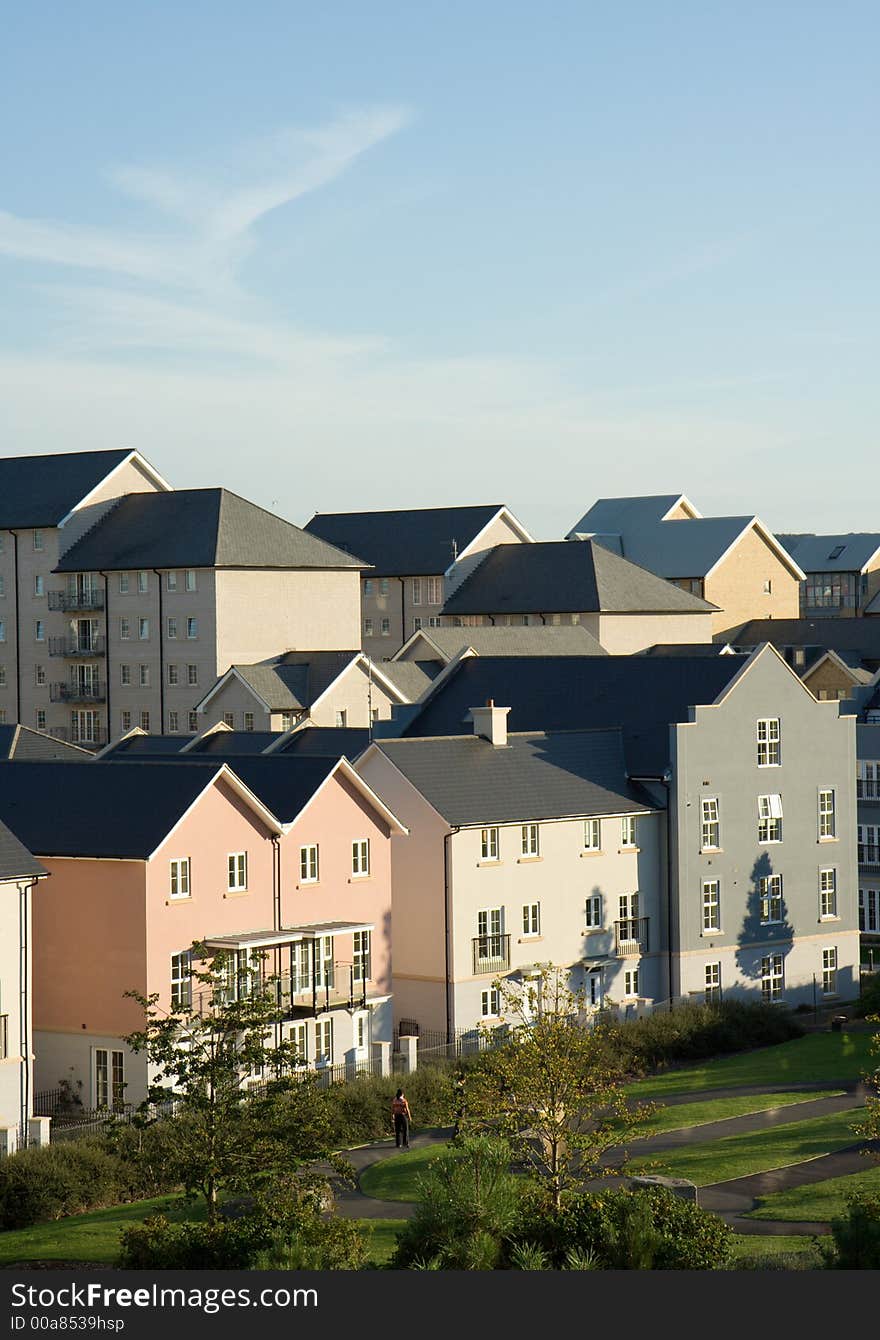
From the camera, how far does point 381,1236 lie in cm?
3344

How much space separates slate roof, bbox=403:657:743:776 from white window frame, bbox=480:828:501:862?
6.89m

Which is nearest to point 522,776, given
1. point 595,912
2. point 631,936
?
point 595,912

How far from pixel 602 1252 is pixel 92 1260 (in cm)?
965

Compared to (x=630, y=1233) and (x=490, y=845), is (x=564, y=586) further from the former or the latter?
(x=630, y=1233)

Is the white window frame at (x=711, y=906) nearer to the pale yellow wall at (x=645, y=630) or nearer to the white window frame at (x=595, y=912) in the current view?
the white window frame at (x=595, y=912)

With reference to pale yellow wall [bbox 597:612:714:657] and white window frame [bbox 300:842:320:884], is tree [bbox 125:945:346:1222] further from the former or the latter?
pale yellow wall [bbox 597:612:714:657]

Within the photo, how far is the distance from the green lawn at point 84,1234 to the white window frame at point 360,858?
15.3 meters

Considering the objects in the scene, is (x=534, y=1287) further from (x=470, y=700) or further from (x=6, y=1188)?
(x=470, y=700)

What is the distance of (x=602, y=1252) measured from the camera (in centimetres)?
2538

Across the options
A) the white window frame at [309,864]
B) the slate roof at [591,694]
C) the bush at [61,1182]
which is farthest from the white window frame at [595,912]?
the bush at [61,1182]

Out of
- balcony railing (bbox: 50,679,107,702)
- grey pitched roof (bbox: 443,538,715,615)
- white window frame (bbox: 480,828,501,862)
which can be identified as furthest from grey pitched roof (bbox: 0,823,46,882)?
→ grey pitched roof (bbox: 443,538,715,615)

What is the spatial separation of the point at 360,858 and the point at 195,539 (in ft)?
160

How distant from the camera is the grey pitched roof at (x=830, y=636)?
113 m

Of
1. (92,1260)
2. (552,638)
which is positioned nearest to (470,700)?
(552,638)
